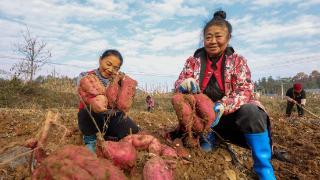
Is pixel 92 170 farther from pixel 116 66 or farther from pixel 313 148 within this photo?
pixel 313 148

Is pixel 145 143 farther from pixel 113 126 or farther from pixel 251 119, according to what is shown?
pixel 251 119

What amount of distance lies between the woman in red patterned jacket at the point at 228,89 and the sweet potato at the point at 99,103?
2.52 ft

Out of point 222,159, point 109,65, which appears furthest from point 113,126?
point 222,159

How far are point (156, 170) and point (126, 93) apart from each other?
69 cm

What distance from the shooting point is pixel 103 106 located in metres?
2.28

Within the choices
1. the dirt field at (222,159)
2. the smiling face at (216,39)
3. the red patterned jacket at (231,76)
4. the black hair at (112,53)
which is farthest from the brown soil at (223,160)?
the smiling face at (216,39)

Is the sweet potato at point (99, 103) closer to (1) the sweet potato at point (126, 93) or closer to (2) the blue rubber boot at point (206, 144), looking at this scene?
(1) the sweet potato at point (126, 93)

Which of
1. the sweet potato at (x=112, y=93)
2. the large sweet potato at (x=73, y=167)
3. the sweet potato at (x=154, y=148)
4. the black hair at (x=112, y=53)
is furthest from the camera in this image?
the black hair at (x=112, y=53)

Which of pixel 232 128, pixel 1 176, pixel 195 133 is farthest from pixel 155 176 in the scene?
pixel 232 128

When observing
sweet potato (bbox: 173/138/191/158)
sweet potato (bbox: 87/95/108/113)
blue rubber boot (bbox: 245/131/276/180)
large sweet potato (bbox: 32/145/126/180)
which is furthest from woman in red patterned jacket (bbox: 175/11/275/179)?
large sweet potato (bbox: 32/145/126/180)

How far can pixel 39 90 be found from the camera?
18953mm

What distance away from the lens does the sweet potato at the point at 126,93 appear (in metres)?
2.38

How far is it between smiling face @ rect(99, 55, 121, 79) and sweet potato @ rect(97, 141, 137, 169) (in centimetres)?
91

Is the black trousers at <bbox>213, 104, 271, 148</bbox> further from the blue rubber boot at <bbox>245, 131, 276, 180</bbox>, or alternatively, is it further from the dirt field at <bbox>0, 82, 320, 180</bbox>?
the dirt field at <bbox>0, 82, 320, 180</bbox>
